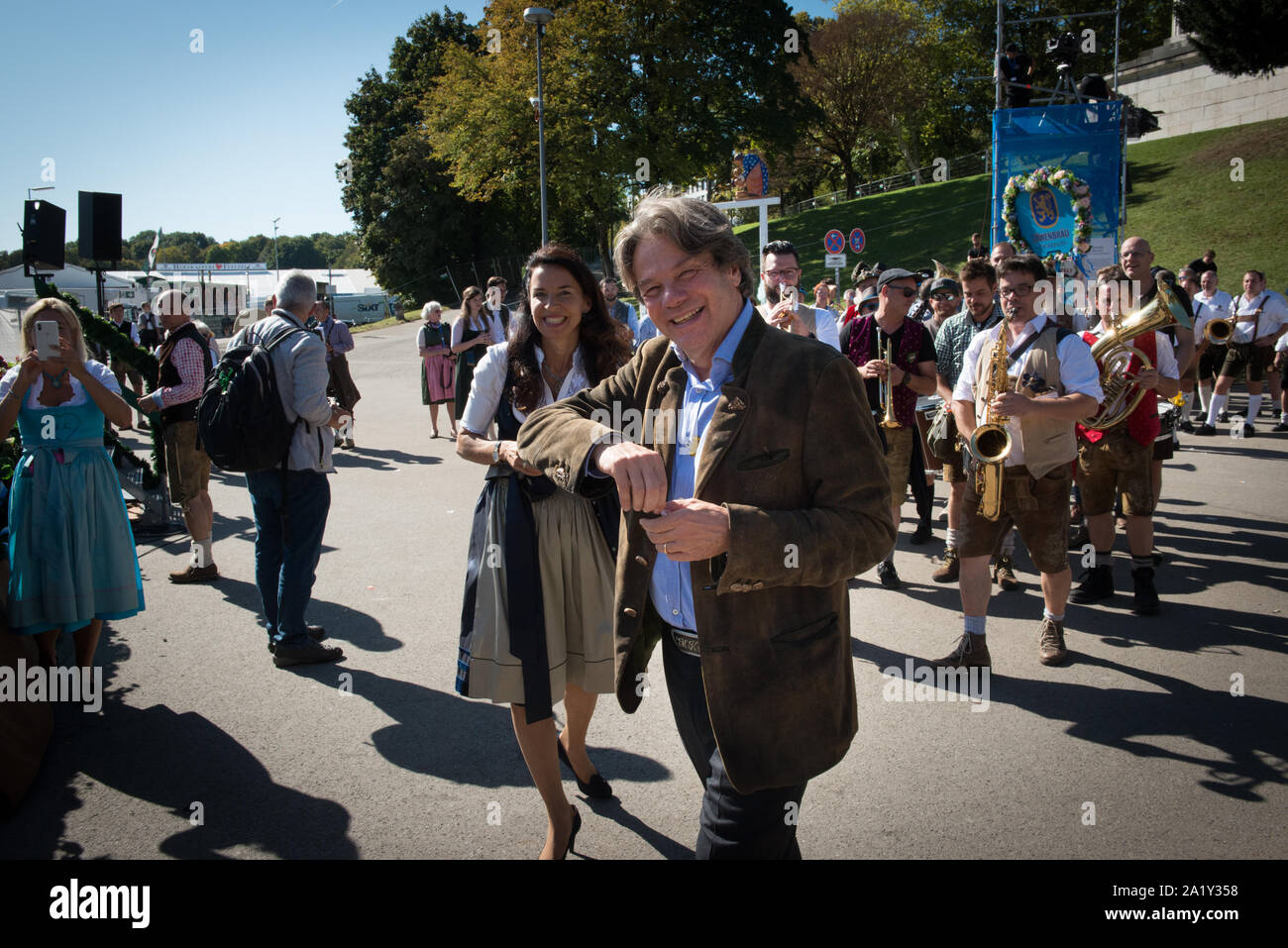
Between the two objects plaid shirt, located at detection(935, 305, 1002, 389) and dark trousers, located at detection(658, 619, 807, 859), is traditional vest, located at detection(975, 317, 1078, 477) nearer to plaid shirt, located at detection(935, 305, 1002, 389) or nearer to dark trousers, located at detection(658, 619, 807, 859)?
plaid shirt, located at detection(935, 305, 1002, 389)

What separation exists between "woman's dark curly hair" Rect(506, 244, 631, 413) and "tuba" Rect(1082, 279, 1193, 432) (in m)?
3.53

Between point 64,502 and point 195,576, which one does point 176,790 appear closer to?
point 64,502

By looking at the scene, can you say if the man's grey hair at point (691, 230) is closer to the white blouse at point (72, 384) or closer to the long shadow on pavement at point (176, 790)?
the long shadow on pavement at point (176, 790)

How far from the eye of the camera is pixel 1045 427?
4.50 metres

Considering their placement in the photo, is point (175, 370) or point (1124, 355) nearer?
point (1124, 355)

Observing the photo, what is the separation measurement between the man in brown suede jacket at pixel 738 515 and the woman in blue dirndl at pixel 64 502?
3.46 meters

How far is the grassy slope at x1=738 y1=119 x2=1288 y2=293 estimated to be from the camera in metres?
24.7

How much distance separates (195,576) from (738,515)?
6204 mm

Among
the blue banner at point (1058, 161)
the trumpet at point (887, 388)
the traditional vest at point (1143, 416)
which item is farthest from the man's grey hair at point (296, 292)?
the blue banner at point (1058, 161)

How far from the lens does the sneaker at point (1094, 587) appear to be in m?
5.82

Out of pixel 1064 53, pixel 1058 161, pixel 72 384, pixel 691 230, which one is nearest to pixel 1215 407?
pixel 1058 161

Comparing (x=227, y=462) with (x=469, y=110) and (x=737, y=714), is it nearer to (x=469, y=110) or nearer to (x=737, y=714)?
(x=737, y=714)
